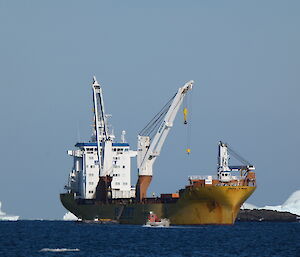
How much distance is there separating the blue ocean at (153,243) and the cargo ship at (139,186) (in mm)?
2444

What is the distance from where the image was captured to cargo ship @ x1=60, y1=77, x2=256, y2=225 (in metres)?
109

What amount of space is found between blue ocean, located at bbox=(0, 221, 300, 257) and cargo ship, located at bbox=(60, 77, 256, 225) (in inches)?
96.2

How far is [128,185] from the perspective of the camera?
128m

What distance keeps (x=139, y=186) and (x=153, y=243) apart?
30873mm

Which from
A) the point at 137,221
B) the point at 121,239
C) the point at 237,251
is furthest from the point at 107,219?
the point at 237,251

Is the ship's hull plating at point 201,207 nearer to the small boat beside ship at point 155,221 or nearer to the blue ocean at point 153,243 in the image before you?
the small boat beside ship at point 155,221

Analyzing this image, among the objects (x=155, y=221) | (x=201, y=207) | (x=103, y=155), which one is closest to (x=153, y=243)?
(x=201, y=207)

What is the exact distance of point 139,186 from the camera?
11825 centimetres

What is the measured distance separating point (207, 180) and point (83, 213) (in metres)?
23.6

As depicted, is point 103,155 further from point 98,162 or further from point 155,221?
point 155,221

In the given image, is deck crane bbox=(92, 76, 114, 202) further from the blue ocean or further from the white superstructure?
the blue ocean

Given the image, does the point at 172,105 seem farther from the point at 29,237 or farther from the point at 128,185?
the point at 29,237

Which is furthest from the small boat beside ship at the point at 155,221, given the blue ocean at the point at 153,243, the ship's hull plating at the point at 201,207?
the blue ocean at the point at 153,243

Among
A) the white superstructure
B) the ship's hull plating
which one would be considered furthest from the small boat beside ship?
the white superstructure
